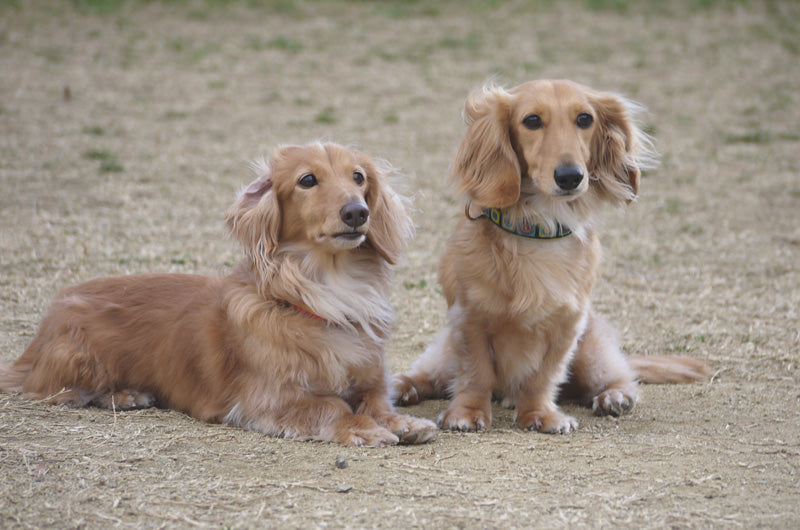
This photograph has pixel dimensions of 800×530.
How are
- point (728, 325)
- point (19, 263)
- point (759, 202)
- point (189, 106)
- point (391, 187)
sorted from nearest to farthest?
point (391, 187) < point (728, 325) < point (19, 263) < point (759, 202) < point (189, 106)

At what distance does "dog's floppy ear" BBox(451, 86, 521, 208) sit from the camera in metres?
3.98

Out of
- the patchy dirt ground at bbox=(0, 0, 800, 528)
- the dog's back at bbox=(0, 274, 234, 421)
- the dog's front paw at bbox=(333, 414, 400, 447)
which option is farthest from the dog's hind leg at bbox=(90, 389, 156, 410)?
the dog's front paw at bbox=(333, 414, 400, 447)

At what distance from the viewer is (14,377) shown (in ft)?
14.2

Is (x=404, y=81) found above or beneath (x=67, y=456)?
above

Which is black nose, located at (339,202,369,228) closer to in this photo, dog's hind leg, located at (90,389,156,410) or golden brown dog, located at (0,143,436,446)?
golden brown dog, located at (0,143,436,446)

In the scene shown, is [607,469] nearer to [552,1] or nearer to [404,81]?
[404,81]

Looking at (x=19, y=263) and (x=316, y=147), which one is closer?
(x=316, y=147)

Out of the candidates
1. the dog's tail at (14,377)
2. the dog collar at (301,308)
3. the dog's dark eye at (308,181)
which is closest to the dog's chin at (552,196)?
the dog's dark eye at (308,181)

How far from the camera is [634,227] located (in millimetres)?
8000

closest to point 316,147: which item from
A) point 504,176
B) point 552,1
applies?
point 504,176

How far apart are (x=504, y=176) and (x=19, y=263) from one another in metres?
3.88

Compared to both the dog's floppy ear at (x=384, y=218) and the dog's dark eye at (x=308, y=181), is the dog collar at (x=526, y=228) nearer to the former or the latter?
the dog's floppy ear at (x=384, y=218)

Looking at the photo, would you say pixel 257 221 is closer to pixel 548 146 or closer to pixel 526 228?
pixel 526 228

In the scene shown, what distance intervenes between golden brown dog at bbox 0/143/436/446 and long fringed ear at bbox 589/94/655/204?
908 millimetres
